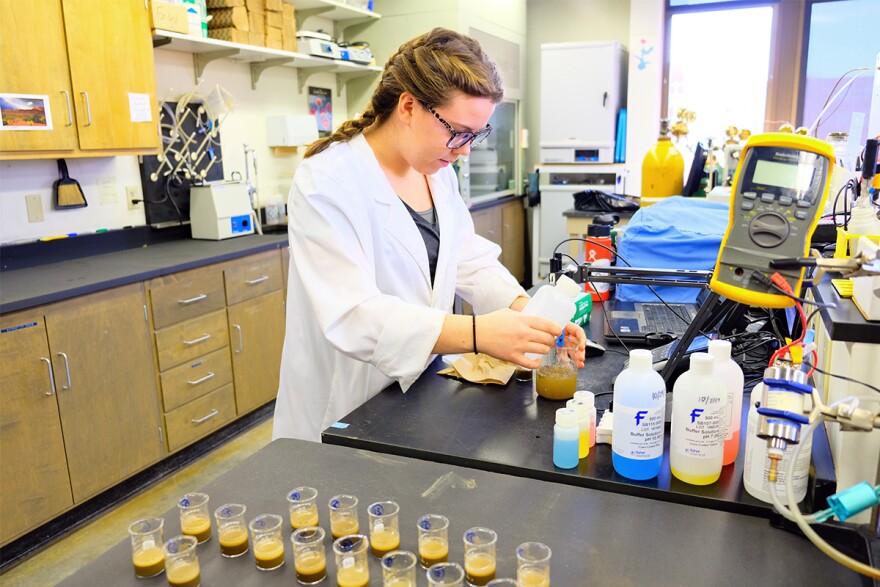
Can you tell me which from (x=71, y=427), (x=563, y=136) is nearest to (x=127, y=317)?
(x=71, y=427)

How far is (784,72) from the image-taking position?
5.09 m

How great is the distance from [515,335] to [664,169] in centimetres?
308

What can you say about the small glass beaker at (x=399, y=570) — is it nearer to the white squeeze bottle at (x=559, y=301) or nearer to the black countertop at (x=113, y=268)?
the white squeeze bottle at (x=559, y=301)

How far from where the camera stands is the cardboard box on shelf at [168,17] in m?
2.77

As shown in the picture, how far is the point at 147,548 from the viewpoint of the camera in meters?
0.85

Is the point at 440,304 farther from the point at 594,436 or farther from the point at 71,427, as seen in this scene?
the point at 71,427

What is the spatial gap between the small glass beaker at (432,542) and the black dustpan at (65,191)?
8.52 feet

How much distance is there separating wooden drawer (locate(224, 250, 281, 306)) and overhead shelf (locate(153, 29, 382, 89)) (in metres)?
1.01

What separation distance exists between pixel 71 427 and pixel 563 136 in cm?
409

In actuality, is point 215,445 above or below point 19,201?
below

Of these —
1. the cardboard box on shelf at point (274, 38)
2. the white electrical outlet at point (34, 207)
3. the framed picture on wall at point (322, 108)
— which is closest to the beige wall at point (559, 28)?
the framed picture on wall at point (322, 108)

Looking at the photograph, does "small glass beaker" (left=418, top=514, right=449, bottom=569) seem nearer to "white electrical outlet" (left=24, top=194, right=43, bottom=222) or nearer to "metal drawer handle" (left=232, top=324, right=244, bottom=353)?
"metal drawer handle" (left=232, top=324, right=244, bottom=353)

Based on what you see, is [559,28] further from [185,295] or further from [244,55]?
[185,295]

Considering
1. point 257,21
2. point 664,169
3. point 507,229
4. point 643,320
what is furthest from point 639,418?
point 507,229
